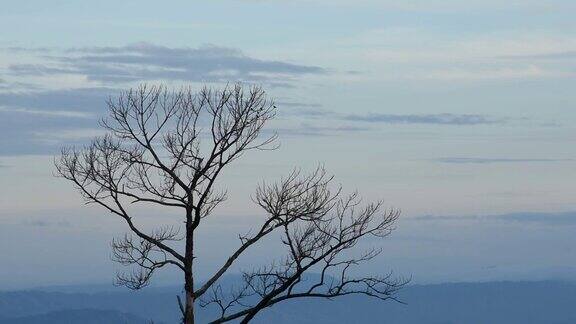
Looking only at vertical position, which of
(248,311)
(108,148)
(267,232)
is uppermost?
(108,148)

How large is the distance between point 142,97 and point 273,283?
5.67m

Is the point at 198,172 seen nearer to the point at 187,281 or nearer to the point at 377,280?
the point at 187,281

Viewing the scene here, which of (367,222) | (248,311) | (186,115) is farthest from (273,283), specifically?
(186,115)

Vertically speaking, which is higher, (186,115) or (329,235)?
(186,115)

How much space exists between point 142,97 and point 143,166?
5.95ft

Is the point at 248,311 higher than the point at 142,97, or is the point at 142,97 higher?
the point at 142,97

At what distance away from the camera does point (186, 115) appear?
27.8m

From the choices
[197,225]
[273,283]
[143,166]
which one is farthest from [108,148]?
[273,283]

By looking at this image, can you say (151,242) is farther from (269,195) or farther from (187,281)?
(269,195)

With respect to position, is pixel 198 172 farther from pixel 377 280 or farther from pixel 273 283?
pixel 377 280

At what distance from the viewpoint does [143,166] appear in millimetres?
28531

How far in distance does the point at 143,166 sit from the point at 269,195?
322cm

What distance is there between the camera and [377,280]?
29375 millimetres

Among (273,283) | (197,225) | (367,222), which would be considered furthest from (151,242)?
(367,222)
